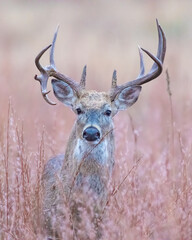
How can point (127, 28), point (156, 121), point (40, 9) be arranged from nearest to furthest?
1. point (156, 121)
2. point (127, 28)
3. point (40, 9)

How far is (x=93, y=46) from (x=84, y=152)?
28.3 ft

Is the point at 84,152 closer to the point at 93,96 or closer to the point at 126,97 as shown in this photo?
the point at 93,96

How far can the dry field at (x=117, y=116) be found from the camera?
17.7 ft

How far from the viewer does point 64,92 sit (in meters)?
6.77

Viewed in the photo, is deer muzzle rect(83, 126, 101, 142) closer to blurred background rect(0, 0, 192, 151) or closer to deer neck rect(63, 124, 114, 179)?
deer neck rect(63, 124, 114, 179)

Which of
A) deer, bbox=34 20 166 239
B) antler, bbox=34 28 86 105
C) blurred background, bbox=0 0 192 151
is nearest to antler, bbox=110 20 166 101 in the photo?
deer, bbox=34 20 166 239

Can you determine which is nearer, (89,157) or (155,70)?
(89,157)

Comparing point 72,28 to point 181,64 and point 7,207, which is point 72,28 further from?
point 7,207

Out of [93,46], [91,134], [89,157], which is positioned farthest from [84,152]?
[93,46]

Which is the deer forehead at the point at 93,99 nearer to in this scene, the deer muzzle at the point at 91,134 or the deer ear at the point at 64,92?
the deer ear at the point at 64,92

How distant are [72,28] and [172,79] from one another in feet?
15.2

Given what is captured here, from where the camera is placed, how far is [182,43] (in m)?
14.7

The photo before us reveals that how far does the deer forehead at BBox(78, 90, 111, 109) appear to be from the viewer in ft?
21.1

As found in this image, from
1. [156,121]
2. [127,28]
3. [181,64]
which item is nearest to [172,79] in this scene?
[181,64]
